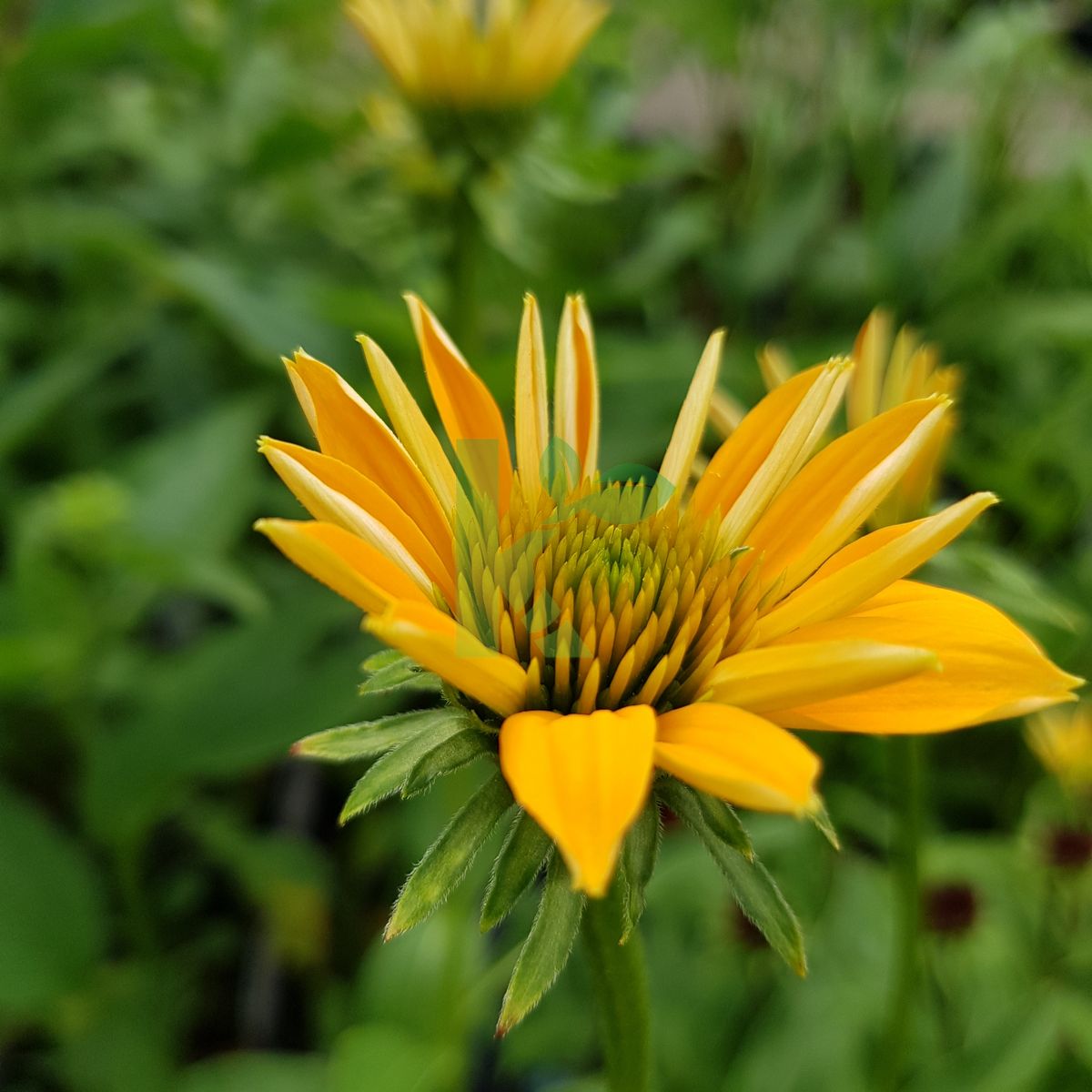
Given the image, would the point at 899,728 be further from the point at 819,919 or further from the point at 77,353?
the point at 77,353

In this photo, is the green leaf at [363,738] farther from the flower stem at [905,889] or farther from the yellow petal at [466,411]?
the flower stem at [905,889]

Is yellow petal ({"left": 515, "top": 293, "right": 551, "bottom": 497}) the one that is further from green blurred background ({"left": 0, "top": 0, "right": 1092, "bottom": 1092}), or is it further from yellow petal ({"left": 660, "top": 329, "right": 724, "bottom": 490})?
green blurred background ({"left": 0, "top": 0, "right": 1092, "bottom": 1092})

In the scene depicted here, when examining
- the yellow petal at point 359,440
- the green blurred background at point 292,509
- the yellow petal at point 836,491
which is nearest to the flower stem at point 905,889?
the green blurred background at point 292,509

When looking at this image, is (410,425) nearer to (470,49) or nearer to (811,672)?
(811,672)

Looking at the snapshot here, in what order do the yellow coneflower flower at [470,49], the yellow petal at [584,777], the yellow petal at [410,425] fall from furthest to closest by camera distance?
the yellow coneflower flower at [470,49]
the yellow petal at [410,425]
the yellow petal at [584,777]

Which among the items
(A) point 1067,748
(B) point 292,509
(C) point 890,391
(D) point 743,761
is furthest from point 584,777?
(B) point 292,509

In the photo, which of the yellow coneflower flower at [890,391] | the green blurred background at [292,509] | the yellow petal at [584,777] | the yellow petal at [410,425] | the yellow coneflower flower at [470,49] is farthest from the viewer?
the yellow coneflower flower at [470,49]

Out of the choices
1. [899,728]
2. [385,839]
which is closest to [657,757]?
[899,728]
